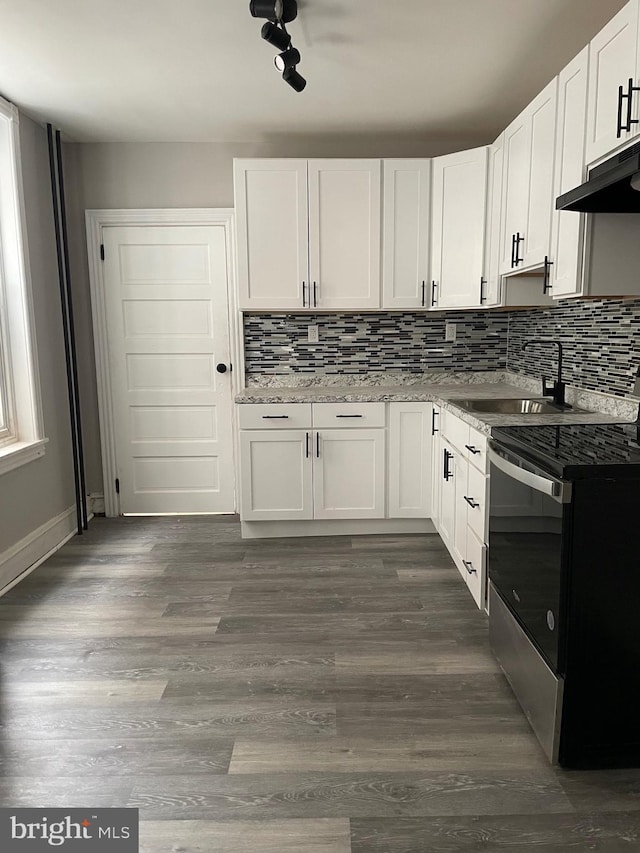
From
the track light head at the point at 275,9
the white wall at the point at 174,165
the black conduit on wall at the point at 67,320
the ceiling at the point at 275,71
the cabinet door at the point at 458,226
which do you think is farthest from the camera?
the white wall at the point at 174,165

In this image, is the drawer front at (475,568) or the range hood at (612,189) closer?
the range hood at (612,189)

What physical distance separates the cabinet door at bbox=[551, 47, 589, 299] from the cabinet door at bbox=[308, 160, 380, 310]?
1.40 meters

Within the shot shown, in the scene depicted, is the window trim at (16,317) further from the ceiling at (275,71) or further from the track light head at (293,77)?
the track light head at (293,77)

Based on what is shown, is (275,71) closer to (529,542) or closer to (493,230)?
(493,230)

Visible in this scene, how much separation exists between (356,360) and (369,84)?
5.48ft

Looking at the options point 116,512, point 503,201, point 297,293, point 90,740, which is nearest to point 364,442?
point 297,293

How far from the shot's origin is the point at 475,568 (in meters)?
2.54

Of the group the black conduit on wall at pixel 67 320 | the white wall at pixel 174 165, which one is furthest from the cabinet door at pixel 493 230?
the black conduit on wall at pixel 67 320

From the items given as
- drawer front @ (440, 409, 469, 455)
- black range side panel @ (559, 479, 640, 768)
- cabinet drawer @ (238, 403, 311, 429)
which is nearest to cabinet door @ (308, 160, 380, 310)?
cabinet drawer @ (238, 403, 311, 429)

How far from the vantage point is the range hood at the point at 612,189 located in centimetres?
157

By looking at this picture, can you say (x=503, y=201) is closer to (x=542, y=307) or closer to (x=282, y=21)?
(x=542, y=307)

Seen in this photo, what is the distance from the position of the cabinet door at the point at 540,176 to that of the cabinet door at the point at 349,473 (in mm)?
1372

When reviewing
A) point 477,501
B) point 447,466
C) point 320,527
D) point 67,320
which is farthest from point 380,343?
point 67,320

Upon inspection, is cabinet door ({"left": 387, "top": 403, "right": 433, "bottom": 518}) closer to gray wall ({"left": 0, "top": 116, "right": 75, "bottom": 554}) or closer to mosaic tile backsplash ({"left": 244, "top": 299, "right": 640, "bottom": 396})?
mosaic tile backsplash ({"left": 244, "top": 299, "right": 640, "bottom": 396})
